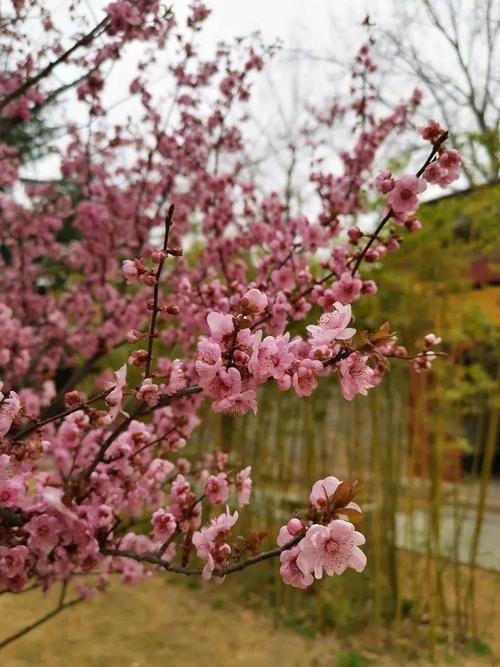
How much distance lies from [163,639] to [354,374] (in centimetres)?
296

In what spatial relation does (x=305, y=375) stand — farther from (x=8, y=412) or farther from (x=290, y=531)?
(x=8, y=412)

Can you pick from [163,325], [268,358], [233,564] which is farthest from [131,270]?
[163,325]

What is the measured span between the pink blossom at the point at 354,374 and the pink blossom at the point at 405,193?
0.38m

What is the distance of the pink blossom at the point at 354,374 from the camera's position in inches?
40.3

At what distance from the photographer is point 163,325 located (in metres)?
4.41

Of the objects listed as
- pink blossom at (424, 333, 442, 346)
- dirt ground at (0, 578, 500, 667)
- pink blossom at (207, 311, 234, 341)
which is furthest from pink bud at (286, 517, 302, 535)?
dirt ground at (0, 578, 500, 667)

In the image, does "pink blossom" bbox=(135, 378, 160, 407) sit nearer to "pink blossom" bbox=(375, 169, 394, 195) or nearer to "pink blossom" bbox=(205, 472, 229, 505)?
"pink blossom" bbox=(205, 472, 229, 505)

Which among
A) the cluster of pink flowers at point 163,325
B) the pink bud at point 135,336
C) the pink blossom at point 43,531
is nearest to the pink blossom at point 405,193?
the cluster of pink flowers at point 163,325

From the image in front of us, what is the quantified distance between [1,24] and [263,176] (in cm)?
344

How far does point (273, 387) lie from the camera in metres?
4.40

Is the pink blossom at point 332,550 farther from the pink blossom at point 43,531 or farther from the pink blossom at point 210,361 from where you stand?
the pink blossom at point 43,531

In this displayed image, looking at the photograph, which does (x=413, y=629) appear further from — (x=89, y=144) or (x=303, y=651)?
(x=89, y=144)

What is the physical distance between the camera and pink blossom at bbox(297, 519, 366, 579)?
0.87m

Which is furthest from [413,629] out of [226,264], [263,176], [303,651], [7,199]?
[263,176]
